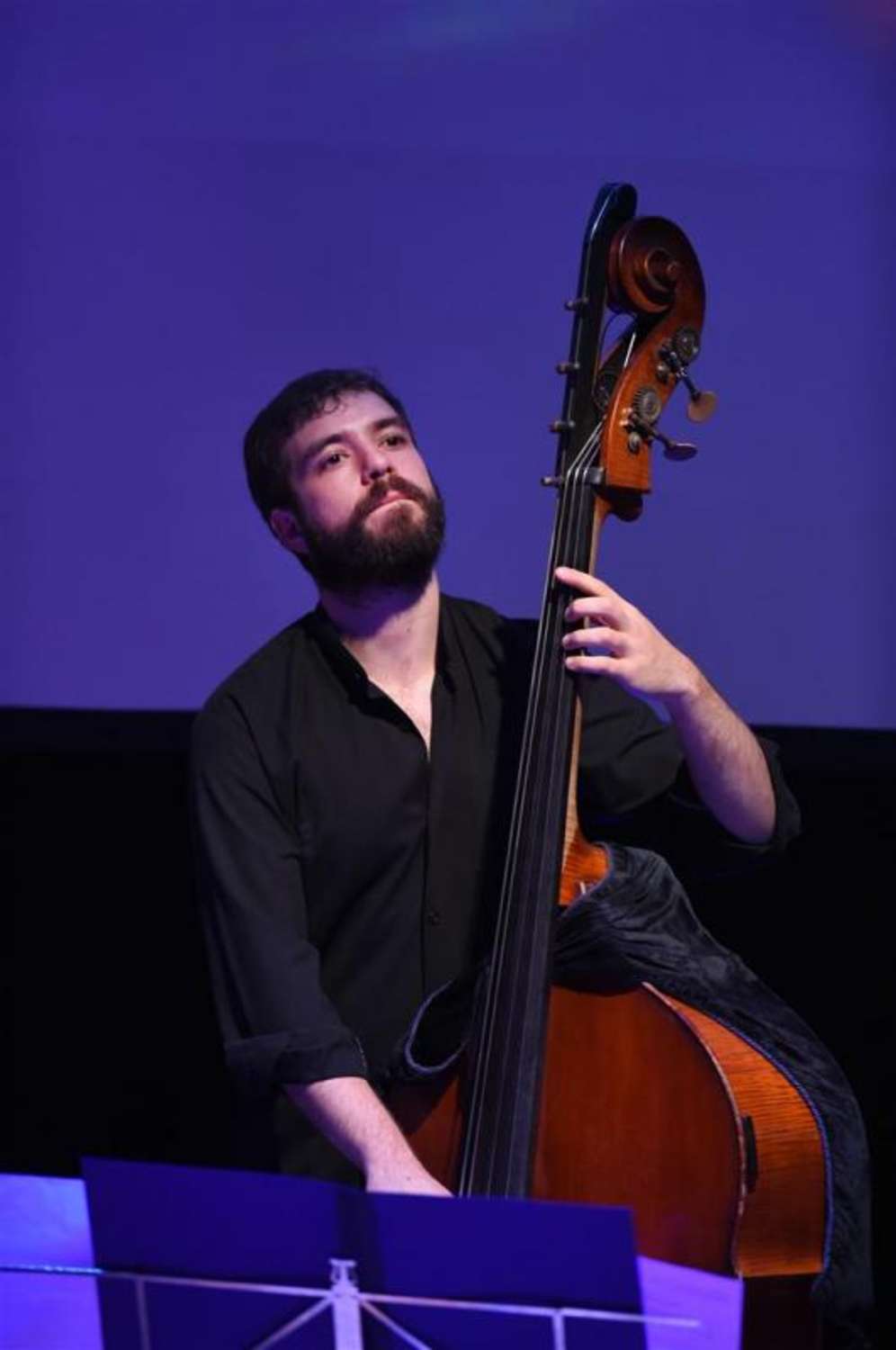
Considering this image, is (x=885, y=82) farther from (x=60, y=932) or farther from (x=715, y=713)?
(x=60, y=932)

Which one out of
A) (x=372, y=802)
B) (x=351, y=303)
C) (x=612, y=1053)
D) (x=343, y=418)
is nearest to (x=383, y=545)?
(x=343, y=418)

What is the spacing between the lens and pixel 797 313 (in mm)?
2574

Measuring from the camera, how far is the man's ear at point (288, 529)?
2010 mm

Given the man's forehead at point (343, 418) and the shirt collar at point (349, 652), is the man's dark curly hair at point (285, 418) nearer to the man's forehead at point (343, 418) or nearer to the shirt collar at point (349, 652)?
the man's forehead at point (343, 418)

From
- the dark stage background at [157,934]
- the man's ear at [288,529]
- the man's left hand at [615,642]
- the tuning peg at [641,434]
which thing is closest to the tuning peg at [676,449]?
the tuning peg at [641,434]

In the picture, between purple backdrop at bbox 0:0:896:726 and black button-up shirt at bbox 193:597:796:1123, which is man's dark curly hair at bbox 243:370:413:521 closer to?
black button-up shirt at bbox 193:597:796:1123

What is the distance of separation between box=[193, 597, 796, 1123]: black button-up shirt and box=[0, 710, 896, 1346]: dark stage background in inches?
24.9

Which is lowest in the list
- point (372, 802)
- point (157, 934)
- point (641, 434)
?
point (157, 934)

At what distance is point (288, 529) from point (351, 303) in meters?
0.74

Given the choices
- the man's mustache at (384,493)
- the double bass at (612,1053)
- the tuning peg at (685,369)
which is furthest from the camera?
the man's mustache at (384,493)

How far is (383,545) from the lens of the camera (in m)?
1.90

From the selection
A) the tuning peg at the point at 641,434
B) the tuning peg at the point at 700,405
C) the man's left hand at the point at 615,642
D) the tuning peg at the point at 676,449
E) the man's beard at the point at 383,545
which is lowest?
the man's left hand at the point at 615,642

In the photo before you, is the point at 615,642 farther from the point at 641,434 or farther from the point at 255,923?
the point at 255,923

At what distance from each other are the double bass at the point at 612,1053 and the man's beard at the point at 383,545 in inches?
7.5
